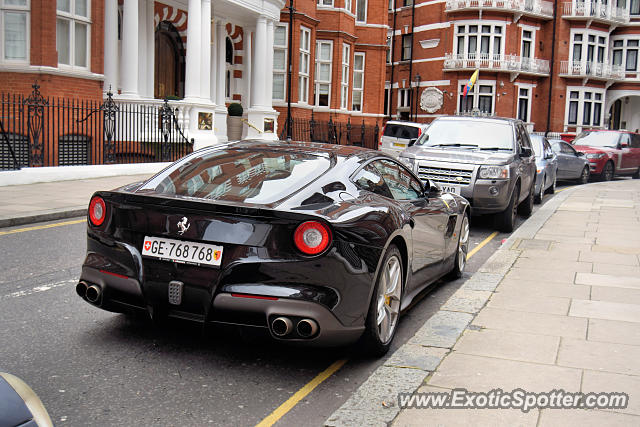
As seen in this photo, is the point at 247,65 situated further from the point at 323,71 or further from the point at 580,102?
the point at 580,102

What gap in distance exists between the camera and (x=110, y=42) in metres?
18.7

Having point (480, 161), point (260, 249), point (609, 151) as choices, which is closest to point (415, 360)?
point (260, 249)

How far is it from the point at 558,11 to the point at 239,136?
31621 mm

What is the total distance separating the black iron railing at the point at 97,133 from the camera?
49.7 ft

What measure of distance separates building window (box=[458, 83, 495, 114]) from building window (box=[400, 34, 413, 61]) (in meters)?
6.16

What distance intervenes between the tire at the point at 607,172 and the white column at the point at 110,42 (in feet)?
55.0

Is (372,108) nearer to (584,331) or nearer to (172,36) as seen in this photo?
(172,36)

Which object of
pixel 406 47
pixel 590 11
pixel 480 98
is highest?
pixel 590 11

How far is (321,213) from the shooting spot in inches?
162

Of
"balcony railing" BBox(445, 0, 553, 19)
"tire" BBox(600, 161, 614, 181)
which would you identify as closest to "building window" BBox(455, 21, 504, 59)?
"balcony railing" BBox(445, 0, 553, 19)

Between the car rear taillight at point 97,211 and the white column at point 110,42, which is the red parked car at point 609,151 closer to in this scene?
the white column at point 110,42

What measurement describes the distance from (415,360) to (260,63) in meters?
20.8

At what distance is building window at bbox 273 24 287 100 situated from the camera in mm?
28594

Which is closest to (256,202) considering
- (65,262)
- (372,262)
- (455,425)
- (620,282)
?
(372,262)
